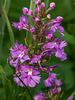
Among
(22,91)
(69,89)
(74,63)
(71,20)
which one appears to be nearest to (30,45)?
(22,91)

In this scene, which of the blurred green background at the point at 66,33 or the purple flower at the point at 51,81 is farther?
the blurred green background at the point at 66,33

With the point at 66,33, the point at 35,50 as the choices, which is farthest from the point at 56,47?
the point at 66,33

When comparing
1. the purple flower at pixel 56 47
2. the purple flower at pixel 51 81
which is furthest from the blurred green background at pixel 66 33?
the purple flower at pixel 56 47

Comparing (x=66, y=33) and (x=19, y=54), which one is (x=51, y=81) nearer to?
(x=19, y=54)

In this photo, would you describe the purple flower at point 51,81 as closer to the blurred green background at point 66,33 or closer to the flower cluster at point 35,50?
the flower cluster at point 35,50

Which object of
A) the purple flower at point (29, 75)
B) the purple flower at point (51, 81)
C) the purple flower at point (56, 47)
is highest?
Answer: the purple flower at point (56, 47)

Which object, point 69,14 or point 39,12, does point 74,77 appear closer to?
point 69,14

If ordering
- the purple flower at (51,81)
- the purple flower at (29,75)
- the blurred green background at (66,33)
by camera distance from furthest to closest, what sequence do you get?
the blurred green background at (66,33) → the purple flower at (51,81) → the purple flower at (29,75)

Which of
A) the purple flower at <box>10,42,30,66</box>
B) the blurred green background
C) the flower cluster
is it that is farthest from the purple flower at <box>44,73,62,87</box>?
the blurred green background

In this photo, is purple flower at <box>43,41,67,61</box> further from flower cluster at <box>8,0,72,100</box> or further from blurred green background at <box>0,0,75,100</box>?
blurred green background at <box>0,0,75,100</box>

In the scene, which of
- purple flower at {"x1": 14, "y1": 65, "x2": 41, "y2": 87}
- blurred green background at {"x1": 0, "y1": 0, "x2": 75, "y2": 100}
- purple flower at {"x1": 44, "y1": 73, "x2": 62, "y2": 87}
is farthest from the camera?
blurred green background at {"x1": 0, "y1": 0, "x2": 75, "y2": 100}

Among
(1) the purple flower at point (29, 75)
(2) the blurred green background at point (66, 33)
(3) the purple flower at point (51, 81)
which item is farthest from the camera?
(2) the blurred green background at point (66, 33)
